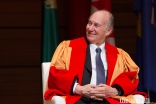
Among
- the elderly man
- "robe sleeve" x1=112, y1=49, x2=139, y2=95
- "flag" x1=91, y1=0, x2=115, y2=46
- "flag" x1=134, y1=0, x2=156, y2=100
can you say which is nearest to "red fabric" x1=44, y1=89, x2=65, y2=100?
the elderly man

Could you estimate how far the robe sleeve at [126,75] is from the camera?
114 inches

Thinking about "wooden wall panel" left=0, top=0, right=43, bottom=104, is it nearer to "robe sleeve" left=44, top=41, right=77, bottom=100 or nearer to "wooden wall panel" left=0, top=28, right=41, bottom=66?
"wooden wall panel" left=0, top=28, right=41, bottom=66

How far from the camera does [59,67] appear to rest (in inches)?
112

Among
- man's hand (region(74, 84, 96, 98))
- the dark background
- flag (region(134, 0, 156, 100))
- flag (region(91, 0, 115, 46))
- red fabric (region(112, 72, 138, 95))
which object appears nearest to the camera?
man's hand (region(74, 84, 96, 98))

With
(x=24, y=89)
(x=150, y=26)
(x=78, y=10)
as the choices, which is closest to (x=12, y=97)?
(x=24, y=89)

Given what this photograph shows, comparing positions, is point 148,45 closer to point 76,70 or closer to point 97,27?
point 97,27

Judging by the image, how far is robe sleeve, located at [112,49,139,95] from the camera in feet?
9.46

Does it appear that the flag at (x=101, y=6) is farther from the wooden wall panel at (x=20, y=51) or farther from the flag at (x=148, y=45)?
the wooden wall panel at (x=20, y=51)

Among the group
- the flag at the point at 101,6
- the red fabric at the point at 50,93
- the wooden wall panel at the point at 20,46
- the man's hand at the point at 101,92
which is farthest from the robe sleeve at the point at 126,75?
the wooden wall panel at the point at 20,46

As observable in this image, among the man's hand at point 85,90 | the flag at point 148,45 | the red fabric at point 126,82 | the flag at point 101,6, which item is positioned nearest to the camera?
the man's hand at point 85,90

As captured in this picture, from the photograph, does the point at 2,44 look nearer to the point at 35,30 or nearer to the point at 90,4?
the point at 35,30

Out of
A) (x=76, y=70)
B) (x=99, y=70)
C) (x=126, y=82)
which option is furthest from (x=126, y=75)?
(x=76, y=70)

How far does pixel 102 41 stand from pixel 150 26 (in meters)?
0.76

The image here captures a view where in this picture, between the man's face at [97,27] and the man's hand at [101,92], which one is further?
the man's face at [97,27]
